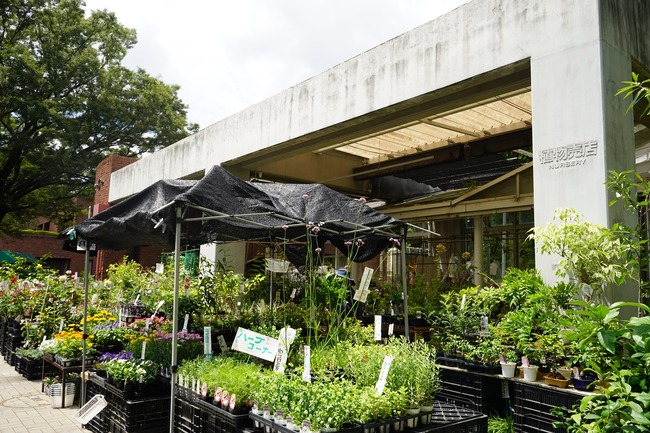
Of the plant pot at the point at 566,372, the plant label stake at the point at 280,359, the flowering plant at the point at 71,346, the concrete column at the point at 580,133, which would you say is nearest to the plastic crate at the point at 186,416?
the plant label stake at the point at 280,359

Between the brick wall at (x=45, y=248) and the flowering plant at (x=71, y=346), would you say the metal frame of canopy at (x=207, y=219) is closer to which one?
the flowering plant at (x=71, y=346)

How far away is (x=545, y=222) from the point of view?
16.4 feet

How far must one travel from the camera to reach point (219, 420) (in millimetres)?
3635

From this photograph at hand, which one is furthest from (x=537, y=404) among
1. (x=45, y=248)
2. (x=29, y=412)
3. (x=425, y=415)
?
(x=45, y=248)

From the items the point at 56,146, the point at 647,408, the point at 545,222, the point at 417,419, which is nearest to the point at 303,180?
the point at 545,222

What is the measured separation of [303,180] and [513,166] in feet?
15.3

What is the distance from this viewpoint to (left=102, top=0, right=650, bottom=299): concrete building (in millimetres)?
4848

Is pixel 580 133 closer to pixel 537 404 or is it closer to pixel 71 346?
pixel 537 404

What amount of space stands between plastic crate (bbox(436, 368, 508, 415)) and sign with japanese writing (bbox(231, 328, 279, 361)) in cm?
195

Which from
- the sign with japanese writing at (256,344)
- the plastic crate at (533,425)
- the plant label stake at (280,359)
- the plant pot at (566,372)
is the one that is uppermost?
the sign with japanese writing at (256,344)

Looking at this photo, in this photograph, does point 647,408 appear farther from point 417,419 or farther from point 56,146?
point 56,146

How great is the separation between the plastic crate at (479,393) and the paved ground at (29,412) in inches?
157

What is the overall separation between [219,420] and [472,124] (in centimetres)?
720

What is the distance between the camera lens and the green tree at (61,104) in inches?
802
